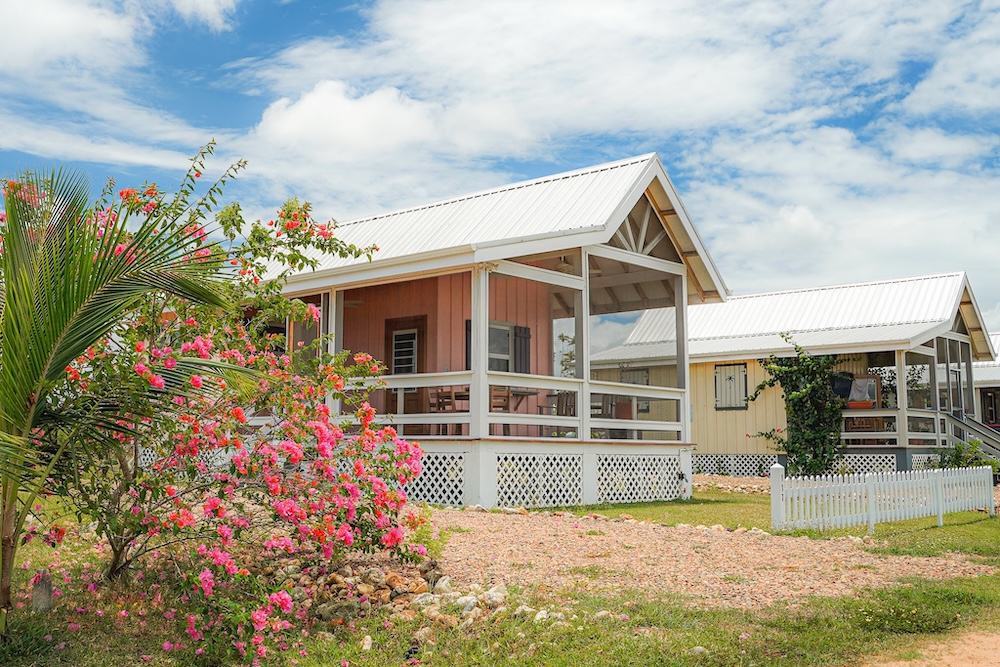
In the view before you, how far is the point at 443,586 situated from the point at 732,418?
17.4 meters

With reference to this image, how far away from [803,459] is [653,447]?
269 inches

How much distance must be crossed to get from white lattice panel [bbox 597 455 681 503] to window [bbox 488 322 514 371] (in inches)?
107

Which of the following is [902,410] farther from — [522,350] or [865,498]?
[865,498]

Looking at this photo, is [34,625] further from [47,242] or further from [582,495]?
[582,495]

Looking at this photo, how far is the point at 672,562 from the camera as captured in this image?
884 centimetres

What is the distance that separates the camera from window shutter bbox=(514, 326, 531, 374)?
17188 mm

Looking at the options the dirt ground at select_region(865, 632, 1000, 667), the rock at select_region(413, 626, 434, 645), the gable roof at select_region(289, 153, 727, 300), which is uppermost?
the gable roof at select_region(289, 153, 727, 300)

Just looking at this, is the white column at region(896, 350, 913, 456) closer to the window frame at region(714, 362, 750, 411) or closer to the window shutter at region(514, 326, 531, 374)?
the window frame at region(714, 362, 750, 411)

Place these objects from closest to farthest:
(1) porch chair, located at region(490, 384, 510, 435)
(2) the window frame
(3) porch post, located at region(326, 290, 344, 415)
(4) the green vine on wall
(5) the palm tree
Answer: (5) the palm tree
(1) porch chair, located at region(490, 384, 510, 435)
(3) porch post, located at region(326, 290, 344, 415)
(4) the green vine on wall
(2) the window frame

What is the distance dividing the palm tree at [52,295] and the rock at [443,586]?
115 inches

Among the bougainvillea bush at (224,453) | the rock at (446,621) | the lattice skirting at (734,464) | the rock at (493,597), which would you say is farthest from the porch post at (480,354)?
the lattice skirting at (734,464)

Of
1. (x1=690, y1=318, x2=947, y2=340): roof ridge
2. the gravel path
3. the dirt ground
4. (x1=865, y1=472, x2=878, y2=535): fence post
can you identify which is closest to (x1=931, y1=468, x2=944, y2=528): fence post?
(x1=865, y1=472, x2=878, y2=535): fence post

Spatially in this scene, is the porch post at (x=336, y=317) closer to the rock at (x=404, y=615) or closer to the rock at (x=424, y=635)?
the rock at (x=404, y=615)

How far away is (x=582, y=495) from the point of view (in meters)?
14.8
